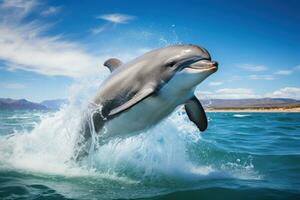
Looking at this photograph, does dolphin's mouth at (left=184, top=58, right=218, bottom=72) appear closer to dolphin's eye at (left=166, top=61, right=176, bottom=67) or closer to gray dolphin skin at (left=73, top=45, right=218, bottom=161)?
gray dolphin skin at (left=73, top=45, right=218, bottom=161)

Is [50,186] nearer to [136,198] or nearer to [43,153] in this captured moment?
[136,198]

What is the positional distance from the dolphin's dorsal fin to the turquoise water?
77.5 inches

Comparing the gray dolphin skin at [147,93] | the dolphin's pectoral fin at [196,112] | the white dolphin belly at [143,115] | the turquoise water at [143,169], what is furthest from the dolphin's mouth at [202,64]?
the turquoise water at [143,169]

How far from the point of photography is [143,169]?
907 cm

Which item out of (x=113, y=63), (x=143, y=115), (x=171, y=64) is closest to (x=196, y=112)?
(x=143, y=115)

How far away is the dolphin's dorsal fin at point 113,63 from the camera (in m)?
9.82

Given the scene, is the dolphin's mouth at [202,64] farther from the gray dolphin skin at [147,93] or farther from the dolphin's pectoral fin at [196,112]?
the dolphin's pectoral fin at [196,112]

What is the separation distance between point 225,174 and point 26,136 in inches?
279

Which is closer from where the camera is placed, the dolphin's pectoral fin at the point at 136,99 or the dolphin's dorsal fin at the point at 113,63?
the dolphin's pectoral fin at the point at 136,99

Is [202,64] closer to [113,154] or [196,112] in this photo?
[196,112]

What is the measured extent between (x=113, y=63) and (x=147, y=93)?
2.83 m

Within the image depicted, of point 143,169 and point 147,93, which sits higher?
point 147,93

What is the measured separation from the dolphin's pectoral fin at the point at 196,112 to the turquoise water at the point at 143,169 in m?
1.10

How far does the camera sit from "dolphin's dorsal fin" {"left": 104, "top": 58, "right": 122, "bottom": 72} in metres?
9.82
